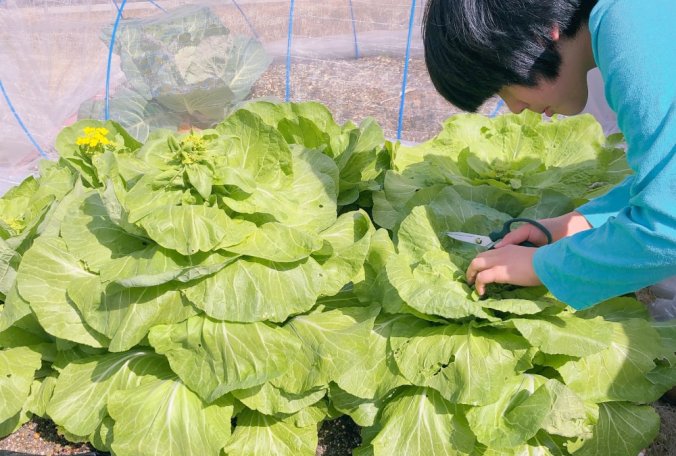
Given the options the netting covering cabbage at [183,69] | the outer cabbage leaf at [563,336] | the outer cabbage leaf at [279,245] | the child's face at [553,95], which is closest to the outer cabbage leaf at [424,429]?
the outer cabbage leaf at [563,336]

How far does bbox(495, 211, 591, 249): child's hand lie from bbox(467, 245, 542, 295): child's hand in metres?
0.17

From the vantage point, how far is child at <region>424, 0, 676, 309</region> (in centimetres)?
150

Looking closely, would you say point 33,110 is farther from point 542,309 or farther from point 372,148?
point 542,309

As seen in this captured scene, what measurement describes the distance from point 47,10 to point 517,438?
4.76m

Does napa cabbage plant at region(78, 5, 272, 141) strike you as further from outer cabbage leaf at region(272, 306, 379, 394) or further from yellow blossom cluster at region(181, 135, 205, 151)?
outer cabbage leaf at region(272, 306, 379, 394)

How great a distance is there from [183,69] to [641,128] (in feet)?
13.8

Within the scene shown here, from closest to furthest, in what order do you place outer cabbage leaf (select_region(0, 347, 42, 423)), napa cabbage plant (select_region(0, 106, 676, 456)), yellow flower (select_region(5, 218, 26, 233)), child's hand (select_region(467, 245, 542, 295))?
child's hand (select_region(467, 245, 542, 295))
napa cabbage plant (select_region(0, 106, 676, 456))
outer cabbage leaf (select_region(0, 347, 42, 423))
yellow flower (select_region(5, 218, 26, 233))

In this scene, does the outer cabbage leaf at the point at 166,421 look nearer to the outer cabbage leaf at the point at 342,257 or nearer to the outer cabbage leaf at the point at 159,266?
the outer cabbage leaf at the point at 159,266

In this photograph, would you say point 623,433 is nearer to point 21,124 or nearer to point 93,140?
point 93,140

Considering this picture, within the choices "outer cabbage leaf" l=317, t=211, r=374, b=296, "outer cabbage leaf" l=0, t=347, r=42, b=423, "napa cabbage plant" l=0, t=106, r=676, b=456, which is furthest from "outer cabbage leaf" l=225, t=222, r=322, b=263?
"outer cabbage leaf" l=0, t=347, r=42, b=423

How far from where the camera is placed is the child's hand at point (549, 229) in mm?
2211

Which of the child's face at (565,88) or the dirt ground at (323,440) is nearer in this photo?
the child's face at (565,88)

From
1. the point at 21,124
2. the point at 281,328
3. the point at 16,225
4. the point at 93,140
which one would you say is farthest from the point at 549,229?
the point at 21,124

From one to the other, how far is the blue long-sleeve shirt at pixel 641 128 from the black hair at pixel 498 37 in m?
0.12
